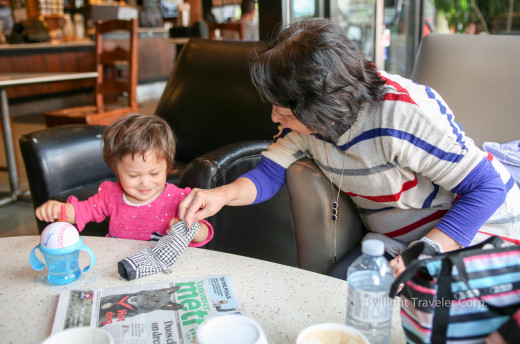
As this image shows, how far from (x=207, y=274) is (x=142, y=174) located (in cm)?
50

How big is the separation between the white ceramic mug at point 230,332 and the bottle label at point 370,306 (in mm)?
158

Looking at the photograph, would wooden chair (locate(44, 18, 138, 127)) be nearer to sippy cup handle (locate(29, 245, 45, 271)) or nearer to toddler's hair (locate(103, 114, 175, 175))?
toddler's hair (locate(103, 114, 175, 175))

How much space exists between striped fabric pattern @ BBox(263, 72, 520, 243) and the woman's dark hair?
0.07m

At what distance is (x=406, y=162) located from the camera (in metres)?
1.12

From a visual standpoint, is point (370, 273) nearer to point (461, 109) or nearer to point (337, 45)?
point (337, 45)

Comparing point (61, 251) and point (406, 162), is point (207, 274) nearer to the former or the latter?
point (61, 251)

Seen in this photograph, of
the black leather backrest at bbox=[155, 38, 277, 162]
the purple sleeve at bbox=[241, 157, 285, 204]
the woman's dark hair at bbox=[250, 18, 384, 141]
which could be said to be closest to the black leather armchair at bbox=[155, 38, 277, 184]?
the black leather backrest at bbox=[155, 38, 277, 162]

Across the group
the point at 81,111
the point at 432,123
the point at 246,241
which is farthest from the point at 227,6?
the point at 432,123

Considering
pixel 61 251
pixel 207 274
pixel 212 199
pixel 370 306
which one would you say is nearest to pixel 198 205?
pixel 212 199

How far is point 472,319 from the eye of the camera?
610 mm

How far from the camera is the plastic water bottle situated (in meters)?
0.70

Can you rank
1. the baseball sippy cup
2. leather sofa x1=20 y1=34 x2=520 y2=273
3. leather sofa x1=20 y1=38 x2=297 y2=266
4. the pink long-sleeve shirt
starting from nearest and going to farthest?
the baseball sippy cup → leather sofa x1=20 y1=34 x2=520 y2=273 → the pink long-sleeve shirt → leather sofa x1=20 y1=38 x2=297 y2=266

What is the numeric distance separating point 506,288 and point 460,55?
3.95 feet

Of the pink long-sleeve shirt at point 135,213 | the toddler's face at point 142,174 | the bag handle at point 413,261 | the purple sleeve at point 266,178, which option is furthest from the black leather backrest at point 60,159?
the bag handle at point 413,261
